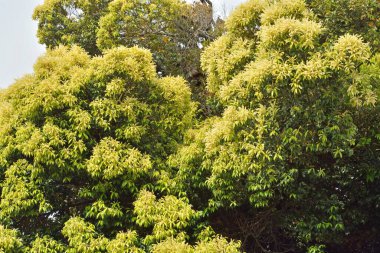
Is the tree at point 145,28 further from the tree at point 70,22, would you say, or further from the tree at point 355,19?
the tree at point 355,19

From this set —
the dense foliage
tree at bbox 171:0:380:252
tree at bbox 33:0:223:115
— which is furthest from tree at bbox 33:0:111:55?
tree at bbox 171:0:380:252

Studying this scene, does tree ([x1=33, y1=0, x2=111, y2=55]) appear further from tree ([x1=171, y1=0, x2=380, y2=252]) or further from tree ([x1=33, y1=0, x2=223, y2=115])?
tree ([x1=171, y1=0, x2=380, y2=252])

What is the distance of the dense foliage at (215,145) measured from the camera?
24.7 feet

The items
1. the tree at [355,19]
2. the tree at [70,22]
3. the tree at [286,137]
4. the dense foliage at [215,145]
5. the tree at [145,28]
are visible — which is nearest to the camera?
the tree at [286,137]

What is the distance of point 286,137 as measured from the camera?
7496 millimetres

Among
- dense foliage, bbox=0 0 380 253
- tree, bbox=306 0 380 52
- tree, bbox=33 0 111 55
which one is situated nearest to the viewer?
dense foliage, bbox=0 0 380 253

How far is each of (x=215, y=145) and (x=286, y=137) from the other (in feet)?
4.58

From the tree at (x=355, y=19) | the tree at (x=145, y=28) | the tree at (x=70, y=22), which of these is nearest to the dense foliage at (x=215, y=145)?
→ the tree at (x=355, y=19)

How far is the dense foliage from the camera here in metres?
7.54

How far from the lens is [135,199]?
9094 millimetres

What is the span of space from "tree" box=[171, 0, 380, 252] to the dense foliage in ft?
0.09

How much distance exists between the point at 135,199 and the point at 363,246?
534 cm

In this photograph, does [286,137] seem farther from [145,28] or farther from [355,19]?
[145,28]

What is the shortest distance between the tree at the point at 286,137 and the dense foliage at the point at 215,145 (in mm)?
28
